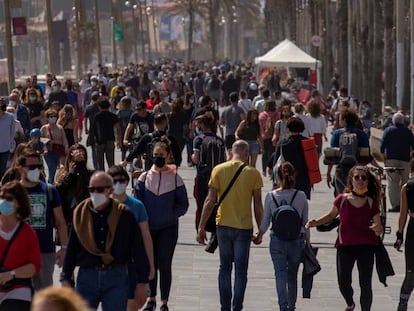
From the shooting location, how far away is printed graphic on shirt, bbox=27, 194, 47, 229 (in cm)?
1088

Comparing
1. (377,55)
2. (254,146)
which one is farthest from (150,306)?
(377,55)

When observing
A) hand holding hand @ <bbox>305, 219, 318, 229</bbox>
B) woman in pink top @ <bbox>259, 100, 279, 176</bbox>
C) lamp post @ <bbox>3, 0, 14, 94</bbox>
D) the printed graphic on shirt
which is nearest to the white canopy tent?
lamp post @ <bbox>3, 0, 14, 94</bbox>

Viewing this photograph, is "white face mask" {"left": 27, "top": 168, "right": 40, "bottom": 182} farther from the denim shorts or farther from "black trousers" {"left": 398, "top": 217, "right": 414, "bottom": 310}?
the denim shorts

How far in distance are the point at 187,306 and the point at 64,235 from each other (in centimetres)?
301

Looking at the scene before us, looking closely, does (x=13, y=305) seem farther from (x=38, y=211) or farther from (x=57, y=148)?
(x=57, y=148)

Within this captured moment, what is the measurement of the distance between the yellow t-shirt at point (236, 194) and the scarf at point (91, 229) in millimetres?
2964

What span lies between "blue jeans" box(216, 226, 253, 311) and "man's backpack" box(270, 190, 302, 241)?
41 cm

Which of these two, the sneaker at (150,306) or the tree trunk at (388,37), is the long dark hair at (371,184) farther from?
the tree trunk at (388,37)

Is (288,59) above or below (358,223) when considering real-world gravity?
below

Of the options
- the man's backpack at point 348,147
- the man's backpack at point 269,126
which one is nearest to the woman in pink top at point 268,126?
the man's backpack at point 269,126

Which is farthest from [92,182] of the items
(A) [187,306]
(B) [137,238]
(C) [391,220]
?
(C) [391,220]

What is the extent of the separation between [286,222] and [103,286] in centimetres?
284

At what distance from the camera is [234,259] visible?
42.2 feet

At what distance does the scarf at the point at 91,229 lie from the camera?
9.82 metres
